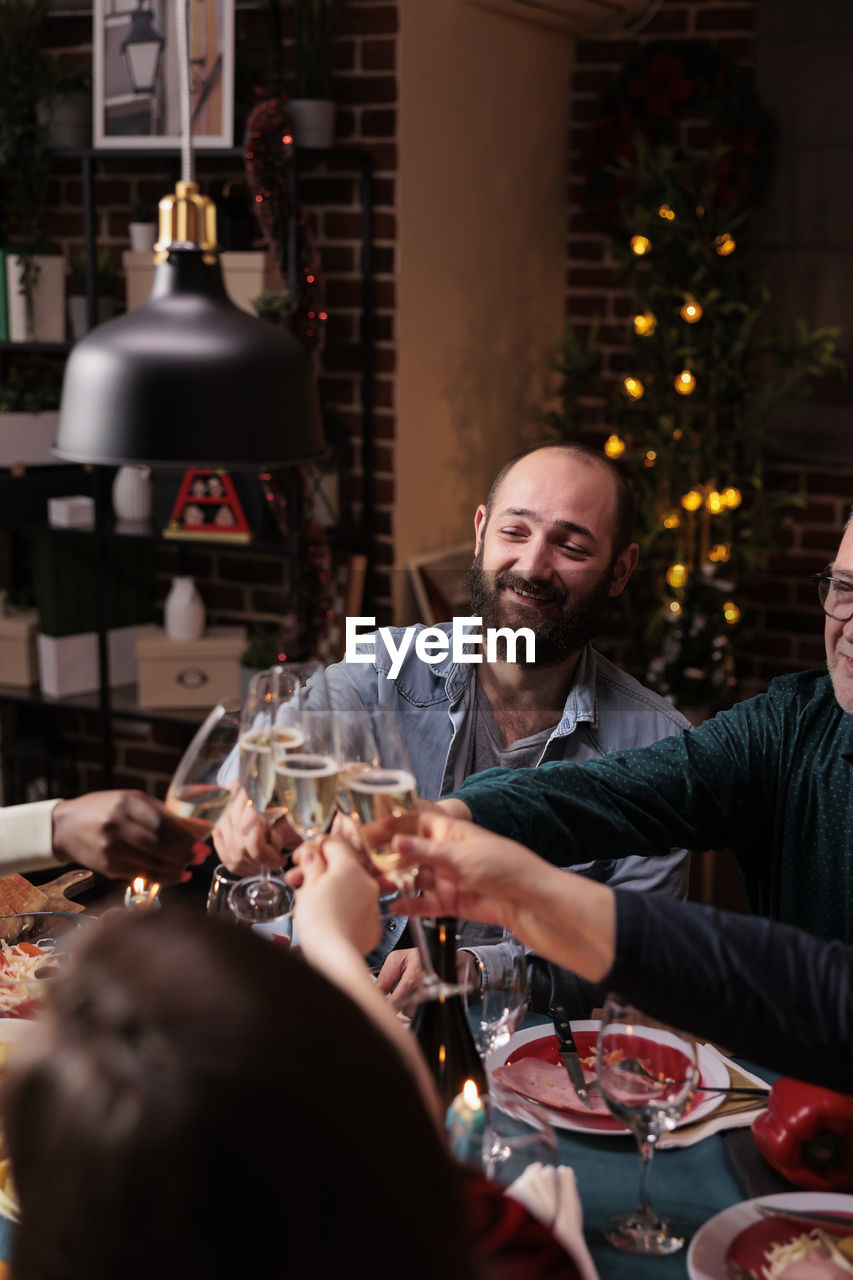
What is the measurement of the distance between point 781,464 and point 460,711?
1.95 metres

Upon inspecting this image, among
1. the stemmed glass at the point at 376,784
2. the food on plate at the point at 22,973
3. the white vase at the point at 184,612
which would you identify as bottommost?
the white vase at the point at 184,612

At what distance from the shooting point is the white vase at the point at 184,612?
337 cm

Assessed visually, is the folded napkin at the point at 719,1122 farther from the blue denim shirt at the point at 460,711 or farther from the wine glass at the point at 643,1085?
the blue denim shirt at the point at 460,711

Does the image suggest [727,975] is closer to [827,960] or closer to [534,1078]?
[827,960]

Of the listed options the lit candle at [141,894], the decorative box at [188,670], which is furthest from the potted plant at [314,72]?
the lit candle at [141,894]

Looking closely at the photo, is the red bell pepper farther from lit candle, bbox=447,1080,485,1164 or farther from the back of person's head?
the back of person's head

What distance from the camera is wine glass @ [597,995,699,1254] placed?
1075 mm

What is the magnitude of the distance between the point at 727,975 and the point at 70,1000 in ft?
2.37

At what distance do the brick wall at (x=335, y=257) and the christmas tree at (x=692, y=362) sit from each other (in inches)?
21.8

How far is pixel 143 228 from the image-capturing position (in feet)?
10.7

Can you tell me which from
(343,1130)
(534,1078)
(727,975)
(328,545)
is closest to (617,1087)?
(727,975)

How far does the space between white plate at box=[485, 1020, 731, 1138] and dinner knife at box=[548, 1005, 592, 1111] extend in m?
0.02

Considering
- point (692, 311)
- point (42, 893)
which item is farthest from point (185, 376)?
point (692, 311)

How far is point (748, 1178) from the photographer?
1164mm
